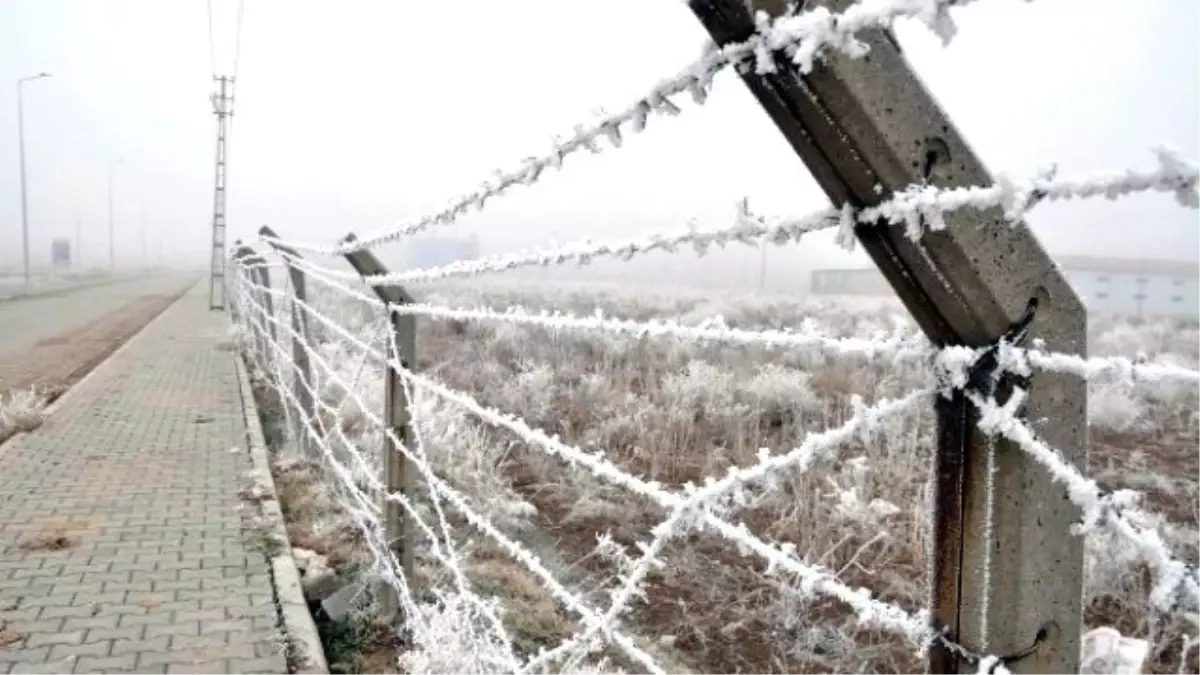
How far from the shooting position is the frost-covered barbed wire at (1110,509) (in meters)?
0.70

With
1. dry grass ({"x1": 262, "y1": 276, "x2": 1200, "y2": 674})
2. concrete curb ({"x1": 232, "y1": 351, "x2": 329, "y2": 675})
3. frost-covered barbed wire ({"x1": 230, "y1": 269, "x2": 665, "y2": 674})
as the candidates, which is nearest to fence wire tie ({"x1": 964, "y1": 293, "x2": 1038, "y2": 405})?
dry grass ({"x1": 262, "y1": 276, "x2": 1200, "y2": 674})

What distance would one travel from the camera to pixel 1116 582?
4836mm

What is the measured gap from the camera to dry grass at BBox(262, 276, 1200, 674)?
4.36m

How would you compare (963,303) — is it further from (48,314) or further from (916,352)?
(48,314)

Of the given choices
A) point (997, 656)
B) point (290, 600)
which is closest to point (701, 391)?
point (290, 600)

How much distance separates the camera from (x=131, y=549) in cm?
433

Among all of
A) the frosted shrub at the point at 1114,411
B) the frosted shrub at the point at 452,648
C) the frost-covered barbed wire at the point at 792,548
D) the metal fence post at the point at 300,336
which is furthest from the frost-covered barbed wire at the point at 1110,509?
the frosted shrub at the point at 1114,411

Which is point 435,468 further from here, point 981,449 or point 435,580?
point 981,449

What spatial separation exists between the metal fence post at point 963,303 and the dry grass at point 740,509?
0.45 feet

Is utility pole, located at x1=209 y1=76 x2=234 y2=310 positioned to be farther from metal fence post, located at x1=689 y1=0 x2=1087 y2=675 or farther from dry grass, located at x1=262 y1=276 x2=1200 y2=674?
metal fence post, located at x1=689 y1=0 x2=1087 y2=675

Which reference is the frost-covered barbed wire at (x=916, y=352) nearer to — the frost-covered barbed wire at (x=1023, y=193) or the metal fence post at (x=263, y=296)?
the frost-covered barbed wire at (x=1023, y=193)

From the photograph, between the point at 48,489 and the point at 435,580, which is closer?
the point at 435,580

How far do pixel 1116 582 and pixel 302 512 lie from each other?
15.3ft

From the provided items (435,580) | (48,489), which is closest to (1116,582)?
(435,580)
